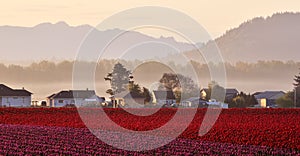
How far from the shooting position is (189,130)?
115 feet

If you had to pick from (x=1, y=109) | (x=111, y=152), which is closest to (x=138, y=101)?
(x=1, y=109)

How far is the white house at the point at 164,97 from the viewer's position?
293 feet

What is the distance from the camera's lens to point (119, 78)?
69812mm

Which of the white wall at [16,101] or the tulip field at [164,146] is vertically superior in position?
the white wall at [16,101]

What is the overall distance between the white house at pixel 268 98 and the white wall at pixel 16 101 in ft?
101

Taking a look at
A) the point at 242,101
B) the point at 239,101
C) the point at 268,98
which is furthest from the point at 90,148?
the point at 268,98

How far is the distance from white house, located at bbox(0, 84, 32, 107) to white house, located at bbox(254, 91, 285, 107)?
30.8 metres

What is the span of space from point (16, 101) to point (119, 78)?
28.1m

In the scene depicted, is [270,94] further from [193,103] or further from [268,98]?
[193,103]

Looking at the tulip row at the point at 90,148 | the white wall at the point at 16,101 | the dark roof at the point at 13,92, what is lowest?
the tulip row at the point at 90,148

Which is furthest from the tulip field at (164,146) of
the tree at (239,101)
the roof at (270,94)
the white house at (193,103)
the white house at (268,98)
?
the roof at (270,94)

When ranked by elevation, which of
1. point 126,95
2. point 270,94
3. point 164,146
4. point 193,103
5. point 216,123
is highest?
point 270,94

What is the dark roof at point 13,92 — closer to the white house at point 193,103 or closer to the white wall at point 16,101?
the white wall at point 16,101

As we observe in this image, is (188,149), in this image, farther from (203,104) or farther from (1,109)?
(203,104)
